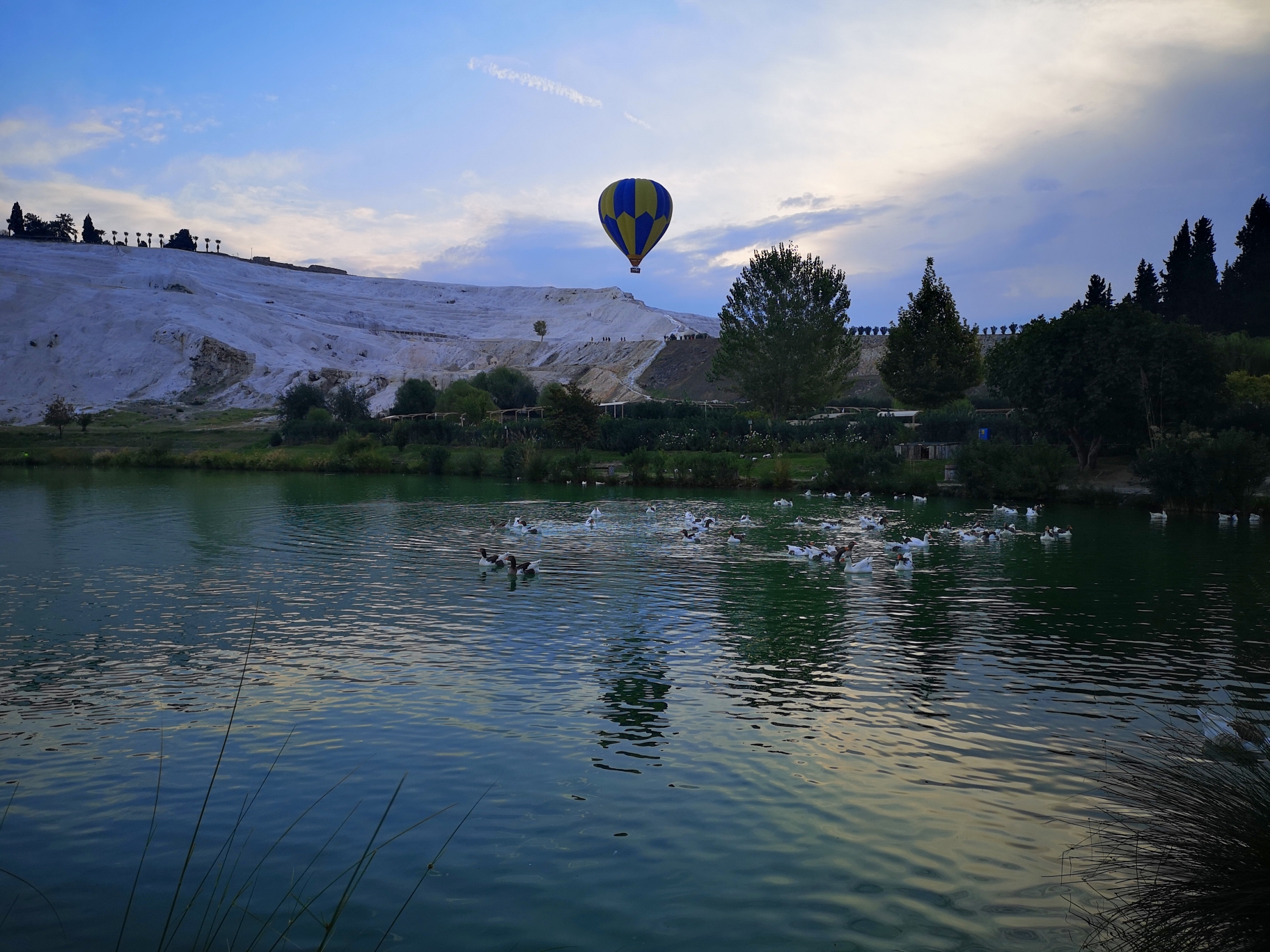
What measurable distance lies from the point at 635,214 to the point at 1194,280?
168 ft

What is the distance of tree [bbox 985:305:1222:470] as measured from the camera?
42156 millimetres

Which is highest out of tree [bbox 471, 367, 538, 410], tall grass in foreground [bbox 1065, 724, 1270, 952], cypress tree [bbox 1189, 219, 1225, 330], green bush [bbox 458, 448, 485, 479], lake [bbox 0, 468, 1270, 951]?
cypress tree [bbox 1189, 219, 1225, 330]

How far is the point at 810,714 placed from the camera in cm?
1216

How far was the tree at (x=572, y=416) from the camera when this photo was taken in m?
60.9

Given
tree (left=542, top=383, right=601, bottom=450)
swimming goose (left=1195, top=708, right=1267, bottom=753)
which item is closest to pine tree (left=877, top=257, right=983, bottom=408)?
tree (left=542, top=383, right=601, bottom=450)

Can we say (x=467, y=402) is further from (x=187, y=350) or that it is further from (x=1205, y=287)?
(x=187, y=350)

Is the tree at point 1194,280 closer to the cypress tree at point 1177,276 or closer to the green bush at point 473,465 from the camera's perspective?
the cypress tree at point 1177,276

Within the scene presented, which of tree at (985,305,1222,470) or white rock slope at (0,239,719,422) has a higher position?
white rock slope at (0,239,719,422)

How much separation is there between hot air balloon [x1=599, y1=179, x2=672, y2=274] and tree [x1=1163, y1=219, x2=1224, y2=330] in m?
46.5

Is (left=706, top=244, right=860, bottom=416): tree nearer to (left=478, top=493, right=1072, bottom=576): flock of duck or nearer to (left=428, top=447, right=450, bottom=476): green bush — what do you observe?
(left=428, top=447, right=450, bottom=476): green bush

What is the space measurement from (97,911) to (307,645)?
874 cm

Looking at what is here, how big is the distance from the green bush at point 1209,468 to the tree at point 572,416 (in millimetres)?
33685

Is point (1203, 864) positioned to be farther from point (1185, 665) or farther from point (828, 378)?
point (828, 378)

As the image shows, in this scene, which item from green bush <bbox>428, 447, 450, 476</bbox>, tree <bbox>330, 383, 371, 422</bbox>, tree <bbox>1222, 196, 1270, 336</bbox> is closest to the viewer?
green bush <bbox>428, 447, 450, 476</bbox>
